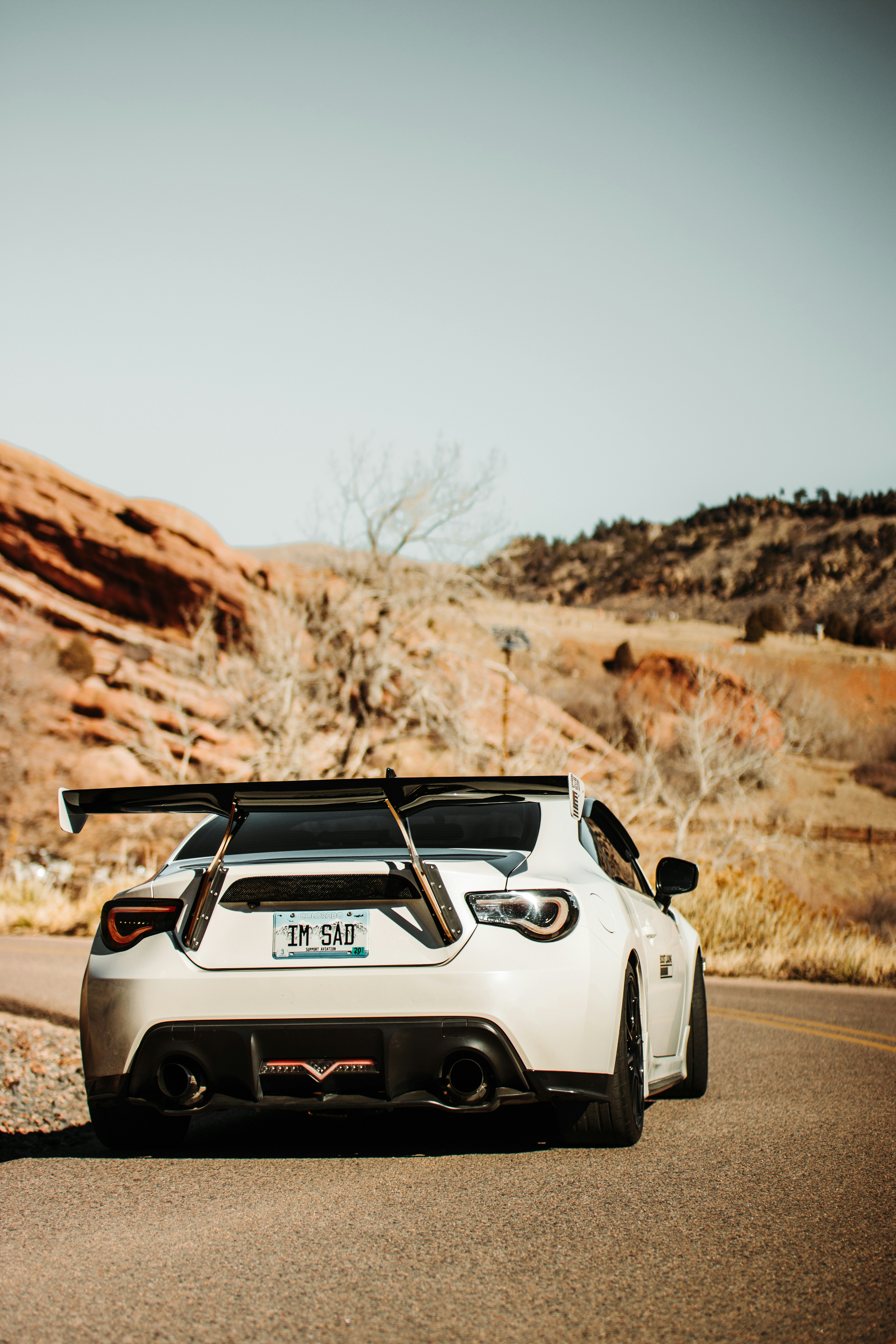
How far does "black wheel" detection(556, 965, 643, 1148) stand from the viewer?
4.84 metres

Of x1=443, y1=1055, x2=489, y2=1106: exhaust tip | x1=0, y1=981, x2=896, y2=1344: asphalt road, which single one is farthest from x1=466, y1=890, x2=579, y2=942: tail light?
x1=0, y1=981, x2=896, y2=1344: asphalt road

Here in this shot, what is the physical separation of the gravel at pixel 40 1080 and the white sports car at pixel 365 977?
1500 millimetres

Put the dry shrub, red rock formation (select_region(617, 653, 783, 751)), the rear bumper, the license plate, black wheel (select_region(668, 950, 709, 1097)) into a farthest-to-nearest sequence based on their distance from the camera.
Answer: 1. the dry shrub
2. red rock formation (select_region(617, 653, 783, 751))
3. black wheel (select_region(668, 950, 709, 1097))
4. the license plate
5. the rear bumper

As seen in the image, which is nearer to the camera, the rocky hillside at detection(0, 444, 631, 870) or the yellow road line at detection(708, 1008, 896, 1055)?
the yellow road line at detection(708, 1008, 896, 1055)

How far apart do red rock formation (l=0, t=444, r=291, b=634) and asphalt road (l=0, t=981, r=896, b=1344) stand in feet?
114

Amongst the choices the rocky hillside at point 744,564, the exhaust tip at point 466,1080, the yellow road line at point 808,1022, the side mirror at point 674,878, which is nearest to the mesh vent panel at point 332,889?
the exhaust tip at point 466,1080

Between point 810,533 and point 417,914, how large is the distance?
335 ft

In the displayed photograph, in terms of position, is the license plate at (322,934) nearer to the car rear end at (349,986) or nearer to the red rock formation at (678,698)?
the car rear end at (349,986)

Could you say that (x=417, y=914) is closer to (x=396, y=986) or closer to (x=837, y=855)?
(x=396, y=986)

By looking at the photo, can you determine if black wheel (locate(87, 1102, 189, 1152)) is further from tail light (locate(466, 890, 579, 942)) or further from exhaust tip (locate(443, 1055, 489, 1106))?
tail light (locate(466, 890, 579, 942))

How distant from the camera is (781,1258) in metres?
3.71

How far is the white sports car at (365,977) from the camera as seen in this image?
4562mm

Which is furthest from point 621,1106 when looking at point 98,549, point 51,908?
point 98,549

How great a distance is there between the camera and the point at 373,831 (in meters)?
5.62
